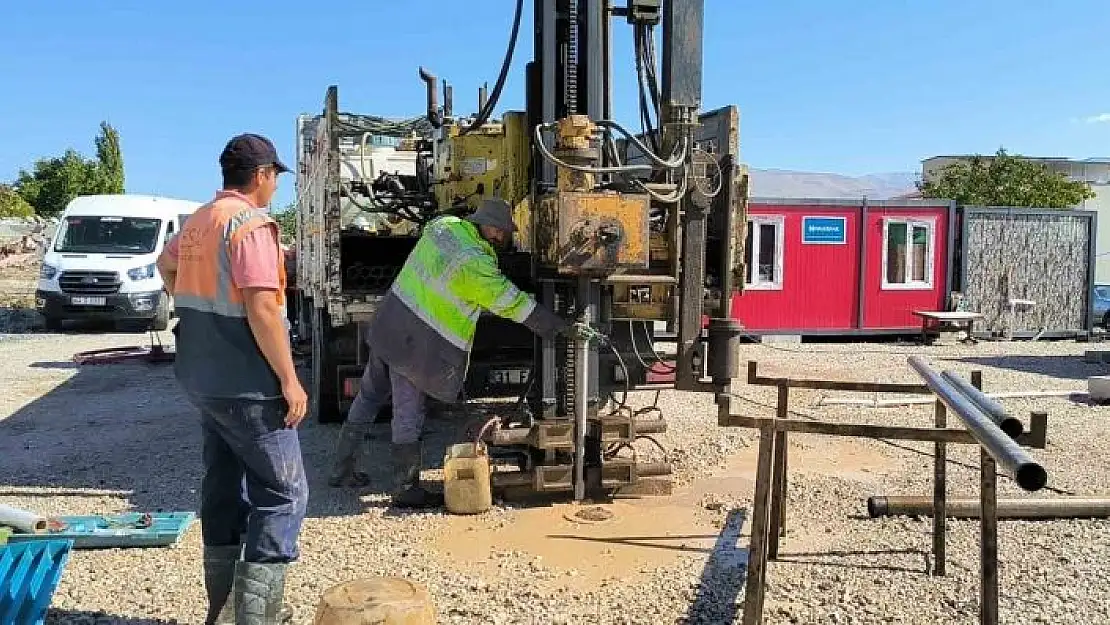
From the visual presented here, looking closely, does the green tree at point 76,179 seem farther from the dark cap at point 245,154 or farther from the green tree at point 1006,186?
the dark cap at point 245,154

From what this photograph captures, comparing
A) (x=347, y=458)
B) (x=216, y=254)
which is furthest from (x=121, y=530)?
(x=216, y=254)

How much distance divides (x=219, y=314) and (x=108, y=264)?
14.7m

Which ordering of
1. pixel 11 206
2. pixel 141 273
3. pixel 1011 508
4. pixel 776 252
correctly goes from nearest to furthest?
1. pixel 1011 508
2. pixel 141 273
3. pixel 776 252
4. pixel 11 206

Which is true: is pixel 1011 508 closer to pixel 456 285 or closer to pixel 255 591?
pixel 456 285

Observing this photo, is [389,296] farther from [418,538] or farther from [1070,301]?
[1070,301]

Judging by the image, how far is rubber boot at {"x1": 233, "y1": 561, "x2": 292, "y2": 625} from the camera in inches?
132

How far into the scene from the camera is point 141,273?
16672mm

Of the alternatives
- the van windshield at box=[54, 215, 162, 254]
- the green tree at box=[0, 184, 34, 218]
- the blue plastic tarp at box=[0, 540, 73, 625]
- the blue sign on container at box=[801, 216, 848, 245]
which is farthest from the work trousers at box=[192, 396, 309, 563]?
the green tree at box=[0, 184, 34, 218]

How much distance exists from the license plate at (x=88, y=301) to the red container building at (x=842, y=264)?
449 inches

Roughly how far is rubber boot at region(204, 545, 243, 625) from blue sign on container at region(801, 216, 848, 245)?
14.9 metres

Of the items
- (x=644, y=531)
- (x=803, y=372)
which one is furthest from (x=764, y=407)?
(x=644, y=531)

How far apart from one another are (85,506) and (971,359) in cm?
1239

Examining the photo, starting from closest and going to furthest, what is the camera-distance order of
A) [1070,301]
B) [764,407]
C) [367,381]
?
[367,381], [764,407], [1070,301]

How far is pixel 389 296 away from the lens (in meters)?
5.37
